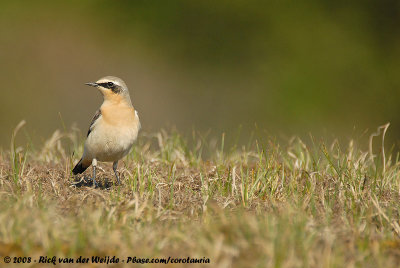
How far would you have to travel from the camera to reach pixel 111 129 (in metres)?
7.27

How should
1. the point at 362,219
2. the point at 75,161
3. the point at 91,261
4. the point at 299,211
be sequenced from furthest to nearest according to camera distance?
the point at 75,161
the point at 362,219
the point at 299,211
the point at 91,261

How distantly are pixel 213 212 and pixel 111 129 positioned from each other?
2.15 metres

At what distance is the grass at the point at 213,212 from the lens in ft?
14.8

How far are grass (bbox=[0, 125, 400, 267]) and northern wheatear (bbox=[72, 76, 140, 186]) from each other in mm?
325

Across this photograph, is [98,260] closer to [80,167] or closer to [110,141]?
[110,141]

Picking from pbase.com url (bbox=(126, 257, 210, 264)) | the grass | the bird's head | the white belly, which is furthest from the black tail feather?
pbase.com url (bbox=(126, 257, 210, 264))

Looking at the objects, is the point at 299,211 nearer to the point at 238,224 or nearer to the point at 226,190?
the point at 238,224

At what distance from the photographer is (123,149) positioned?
286 inches

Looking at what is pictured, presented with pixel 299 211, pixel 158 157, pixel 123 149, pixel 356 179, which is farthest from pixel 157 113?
pixel 299 211

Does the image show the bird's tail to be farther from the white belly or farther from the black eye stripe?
the black eye stripe

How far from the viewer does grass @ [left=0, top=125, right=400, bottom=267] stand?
450cm

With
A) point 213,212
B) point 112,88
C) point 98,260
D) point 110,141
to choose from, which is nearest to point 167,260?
point 98,260

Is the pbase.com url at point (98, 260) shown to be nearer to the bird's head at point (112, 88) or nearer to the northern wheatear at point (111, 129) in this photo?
the northern wheatear at point (111, 129)

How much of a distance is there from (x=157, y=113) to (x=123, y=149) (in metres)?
9.67
